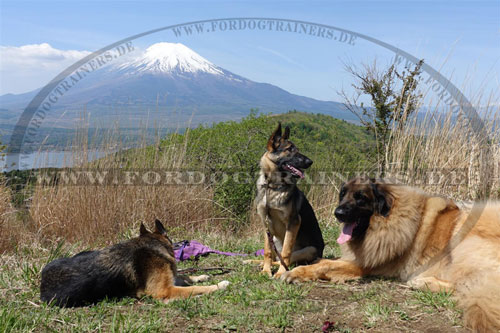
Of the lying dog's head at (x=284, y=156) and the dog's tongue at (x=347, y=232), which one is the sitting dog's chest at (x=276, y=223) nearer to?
the lying dog's head at (x=284, y=156)

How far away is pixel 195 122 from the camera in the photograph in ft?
30.5

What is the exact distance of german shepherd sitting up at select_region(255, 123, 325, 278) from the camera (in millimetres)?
4945

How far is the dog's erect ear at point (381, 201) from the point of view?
4.17 m

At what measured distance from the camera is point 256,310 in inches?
138

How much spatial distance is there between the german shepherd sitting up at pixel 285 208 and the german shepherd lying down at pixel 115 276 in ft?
3.67

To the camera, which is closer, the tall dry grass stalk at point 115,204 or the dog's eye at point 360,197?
the dog's eye at point 360,197

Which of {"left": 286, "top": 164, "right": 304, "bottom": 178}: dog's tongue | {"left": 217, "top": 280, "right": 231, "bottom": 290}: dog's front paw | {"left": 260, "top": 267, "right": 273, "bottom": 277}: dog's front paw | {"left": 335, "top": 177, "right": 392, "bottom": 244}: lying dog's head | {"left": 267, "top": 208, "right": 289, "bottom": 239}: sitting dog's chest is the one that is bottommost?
{"left": 217, "top": 280, "right": 231, "bottom": 290}: dog's front paw

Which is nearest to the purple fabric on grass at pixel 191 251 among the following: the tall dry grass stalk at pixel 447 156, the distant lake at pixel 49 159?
the distant lake at pixel 49 159

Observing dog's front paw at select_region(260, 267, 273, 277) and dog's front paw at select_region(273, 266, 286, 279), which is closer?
dog's front paw at select_region(273, 266, 286, 279)

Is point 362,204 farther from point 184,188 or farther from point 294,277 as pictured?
point 184,188

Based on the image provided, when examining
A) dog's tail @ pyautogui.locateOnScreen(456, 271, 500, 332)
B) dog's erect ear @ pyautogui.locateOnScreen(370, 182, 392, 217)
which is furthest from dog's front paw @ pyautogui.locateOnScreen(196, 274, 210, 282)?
dog's tail @ pyautogui.locateOnScreen(456, 271, 500, 332)

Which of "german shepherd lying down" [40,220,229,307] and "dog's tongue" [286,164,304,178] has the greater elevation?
"dog's tongue" [286,164,304,178]

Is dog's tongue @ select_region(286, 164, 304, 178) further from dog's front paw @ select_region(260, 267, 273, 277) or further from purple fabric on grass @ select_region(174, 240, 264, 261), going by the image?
purple fabric on grass @ select_region(174, 240, 264, 261)

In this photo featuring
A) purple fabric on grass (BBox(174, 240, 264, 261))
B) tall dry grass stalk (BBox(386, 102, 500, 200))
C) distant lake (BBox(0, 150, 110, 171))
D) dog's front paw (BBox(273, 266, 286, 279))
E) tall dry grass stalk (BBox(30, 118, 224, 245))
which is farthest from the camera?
tall dry grass stalk (BBox(386, 102, 500, 200))
